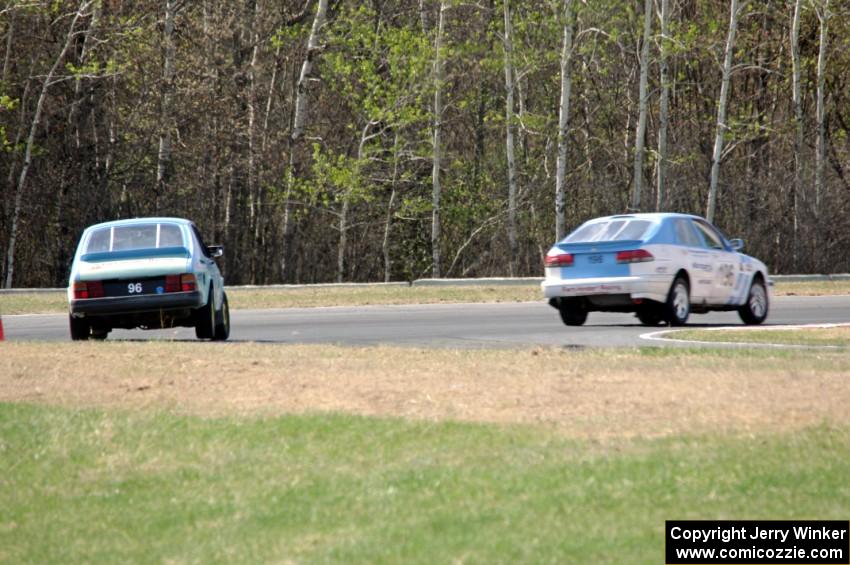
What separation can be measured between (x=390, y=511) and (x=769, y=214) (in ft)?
113

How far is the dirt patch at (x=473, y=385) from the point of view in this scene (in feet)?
35.2

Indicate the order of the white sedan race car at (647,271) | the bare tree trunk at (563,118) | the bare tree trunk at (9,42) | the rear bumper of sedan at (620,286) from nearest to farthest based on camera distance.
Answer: the rear bumper of sedan at (620,286) → the white sedan race car at (647,271) → the bare tree trunk at (9,42) → the bare tree trunk at (563,118)

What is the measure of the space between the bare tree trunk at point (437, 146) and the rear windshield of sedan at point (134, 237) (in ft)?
68.8

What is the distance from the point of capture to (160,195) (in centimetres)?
3775

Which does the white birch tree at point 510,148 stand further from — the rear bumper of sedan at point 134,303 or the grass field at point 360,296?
the rear bumper of sedan at point 134,303

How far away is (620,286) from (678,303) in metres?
1.00

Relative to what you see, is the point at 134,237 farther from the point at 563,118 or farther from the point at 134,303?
the point at 563,118

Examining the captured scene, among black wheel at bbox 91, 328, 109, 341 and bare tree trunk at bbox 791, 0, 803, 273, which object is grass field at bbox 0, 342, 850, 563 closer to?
black wheel at bbox 91, 328, 109, 341

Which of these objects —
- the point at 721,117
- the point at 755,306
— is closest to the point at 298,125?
the point at 721,117

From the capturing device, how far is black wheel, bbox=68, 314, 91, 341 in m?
18.5

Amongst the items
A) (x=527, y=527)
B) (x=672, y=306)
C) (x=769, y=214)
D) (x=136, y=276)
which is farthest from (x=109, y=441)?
(x=769, y=214)

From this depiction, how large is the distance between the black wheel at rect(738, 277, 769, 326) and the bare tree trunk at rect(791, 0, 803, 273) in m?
18.4

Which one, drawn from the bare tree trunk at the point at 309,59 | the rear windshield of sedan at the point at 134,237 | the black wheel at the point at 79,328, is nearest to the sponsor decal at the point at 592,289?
the rear windshield of sedan at the point at 134,237

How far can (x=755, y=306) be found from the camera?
22250mm
